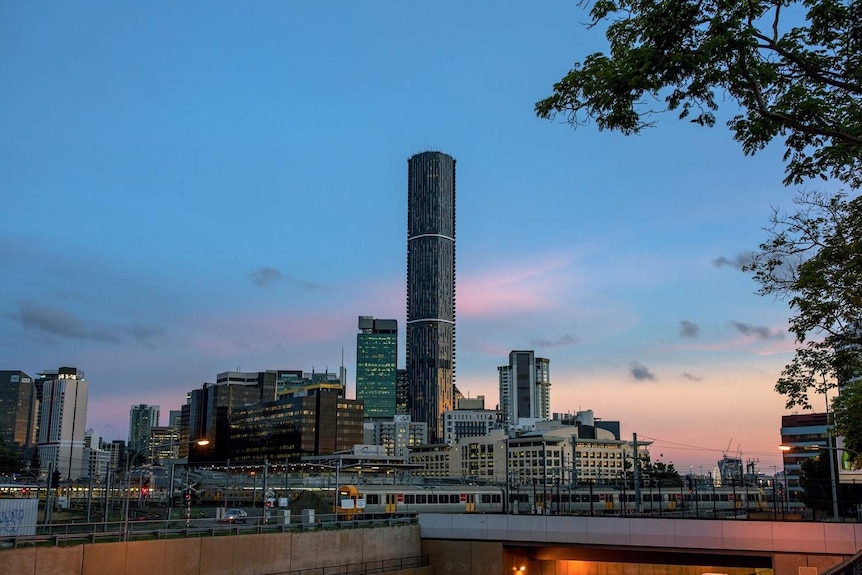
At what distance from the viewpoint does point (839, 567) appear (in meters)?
14.5

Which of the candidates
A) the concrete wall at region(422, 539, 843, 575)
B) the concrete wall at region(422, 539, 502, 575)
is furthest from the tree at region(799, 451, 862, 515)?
the concrete wall at region(422, 539, 502, 575)

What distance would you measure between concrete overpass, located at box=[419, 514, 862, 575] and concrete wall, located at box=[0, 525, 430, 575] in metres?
2.96

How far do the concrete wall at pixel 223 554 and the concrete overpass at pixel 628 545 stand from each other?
296 centimetres

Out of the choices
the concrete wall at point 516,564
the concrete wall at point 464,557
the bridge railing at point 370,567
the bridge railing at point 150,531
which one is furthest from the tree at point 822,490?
the bridge railing at point 150,531

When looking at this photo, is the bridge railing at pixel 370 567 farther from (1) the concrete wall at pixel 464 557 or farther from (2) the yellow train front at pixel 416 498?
(2) the yellow train front at pixel 416 498

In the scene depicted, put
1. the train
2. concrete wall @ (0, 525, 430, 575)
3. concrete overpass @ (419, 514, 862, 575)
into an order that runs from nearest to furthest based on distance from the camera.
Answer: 1. concrete wall @ (0, 525, 430, 575)
2. concrete overpass @ (419, 514, 862, 575)
3. the train

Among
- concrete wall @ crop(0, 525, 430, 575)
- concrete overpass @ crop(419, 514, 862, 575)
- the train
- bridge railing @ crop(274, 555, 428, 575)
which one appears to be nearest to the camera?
concrete wall @ crop(0, 525, 430, 575)

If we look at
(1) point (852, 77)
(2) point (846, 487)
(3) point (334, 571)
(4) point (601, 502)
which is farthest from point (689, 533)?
(4) point (601, 502)

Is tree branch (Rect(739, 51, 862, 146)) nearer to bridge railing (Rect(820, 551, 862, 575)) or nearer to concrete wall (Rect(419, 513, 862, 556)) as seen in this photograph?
bridge railing (Rect(820, 551, 862, 575))

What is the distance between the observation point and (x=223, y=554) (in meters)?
40.2

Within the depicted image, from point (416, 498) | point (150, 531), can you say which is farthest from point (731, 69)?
point (416, 498)

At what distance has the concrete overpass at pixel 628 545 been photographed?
140 ft

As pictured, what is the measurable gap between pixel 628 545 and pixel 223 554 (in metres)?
22.7

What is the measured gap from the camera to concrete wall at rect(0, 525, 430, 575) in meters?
32.8
